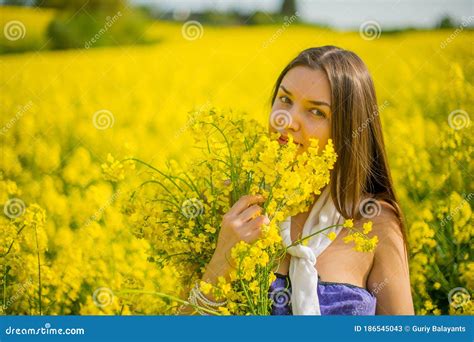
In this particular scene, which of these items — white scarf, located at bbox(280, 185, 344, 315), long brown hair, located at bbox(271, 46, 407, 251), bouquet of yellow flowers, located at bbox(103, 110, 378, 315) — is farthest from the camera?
long brown hair, located at bbox(271, 46, 407, 251)

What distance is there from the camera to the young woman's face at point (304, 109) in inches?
86.6

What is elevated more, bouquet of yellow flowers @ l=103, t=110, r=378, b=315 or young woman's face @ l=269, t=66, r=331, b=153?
young woman's face @ l=269, t=66, r=331, b=153

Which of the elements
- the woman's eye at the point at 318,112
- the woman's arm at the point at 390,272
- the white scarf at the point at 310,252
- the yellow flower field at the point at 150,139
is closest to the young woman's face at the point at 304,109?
the woman's eye at the point at 318,112

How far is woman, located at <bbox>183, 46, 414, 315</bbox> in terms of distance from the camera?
7.03 feet

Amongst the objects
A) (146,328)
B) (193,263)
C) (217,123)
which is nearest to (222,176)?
(217,123)

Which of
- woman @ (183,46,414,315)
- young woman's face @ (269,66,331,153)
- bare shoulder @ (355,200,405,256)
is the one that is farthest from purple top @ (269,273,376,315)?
young woman's face @ (269,66,331,153)

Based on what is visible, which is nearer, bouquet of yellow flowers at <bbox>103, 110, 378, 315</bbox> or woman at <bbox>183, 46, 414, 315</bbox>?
bouquet of yellow flowers at <bbox>103, 110, 378, 315</bbox>

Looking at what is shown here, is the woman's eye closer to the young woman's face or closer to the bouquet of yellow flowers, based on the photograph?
the young woman's face

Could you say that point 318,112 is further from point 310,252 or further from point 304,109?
point 310,252

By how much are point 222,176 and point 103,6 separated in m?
1.31

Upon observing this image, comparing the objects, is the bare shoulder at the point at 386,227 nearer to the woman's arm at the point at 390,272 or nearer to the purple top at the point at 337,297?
the woman's arm at the point at 390,272

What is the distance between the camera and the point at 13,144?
328cm

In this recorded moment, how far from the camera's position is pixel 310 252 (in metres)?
2.12

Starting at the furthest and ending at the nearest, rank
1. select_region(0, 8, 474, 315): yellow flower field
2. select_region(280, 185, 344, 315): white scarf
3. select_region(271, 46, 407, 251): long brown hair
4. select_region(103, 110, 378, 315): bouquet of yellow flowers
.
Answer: select_region(0, 8, 474, 315): yellow flower field → select_region(271, 46, 407, 251): long brown hair → select_region(280, 185, 344, 315): white scarf → select_region(103, 110, 378, 315): bouquet of yellow flowers
